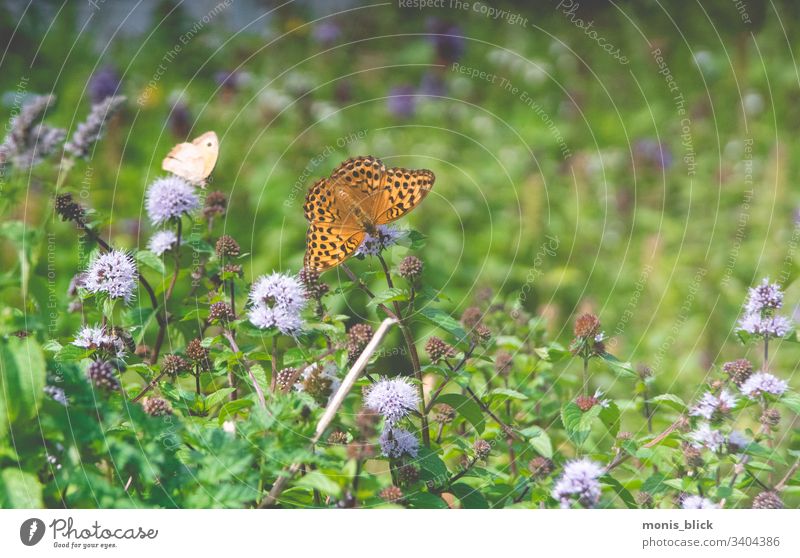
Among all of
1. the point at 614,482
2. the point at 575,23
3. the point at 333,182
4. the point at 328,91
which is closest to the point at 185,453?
the point at 333,182

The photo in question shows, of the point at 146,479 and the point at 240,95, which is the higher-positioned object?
the point at 240,95

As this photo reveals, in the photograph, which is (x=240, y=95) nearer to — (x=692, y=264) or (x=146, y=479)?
(x=692, y=264)

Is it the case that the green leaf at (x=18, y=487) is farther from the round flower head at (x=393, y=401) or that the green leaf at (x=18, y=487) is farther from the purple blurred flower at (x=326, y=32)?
the purple blurred flower at (x=326, y=32)

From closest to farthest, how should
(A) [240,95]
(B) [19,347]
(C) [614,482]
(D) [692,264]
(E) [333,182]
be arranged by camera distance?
(B) [19,347], (C) [614,482], (E) [333,182], (D) [692,264], (A) [240,95]

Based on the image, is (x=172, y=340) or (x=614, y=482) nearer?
(x=614, y=482)

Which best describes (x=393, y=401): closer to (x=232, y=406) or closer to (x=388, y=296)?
(x=388, y=296)

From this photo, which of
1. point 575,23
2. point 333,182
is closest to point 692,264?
point 575,23

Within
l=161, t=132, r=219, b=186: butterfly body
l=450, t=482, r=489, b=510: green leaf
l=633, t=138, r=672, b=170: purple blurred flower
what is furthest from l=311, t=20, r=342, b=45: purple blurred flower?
l=450, t=482, r=489, b=510: green leaf

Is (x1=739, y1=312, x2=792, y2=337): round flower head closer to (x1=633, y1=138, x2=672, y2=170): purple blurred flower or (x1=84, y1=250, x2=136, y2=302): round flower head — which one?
(x1=84, y1=250, x2=136, y2=302): round flower head

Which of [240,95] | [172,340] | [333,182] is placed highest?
[240,95]
